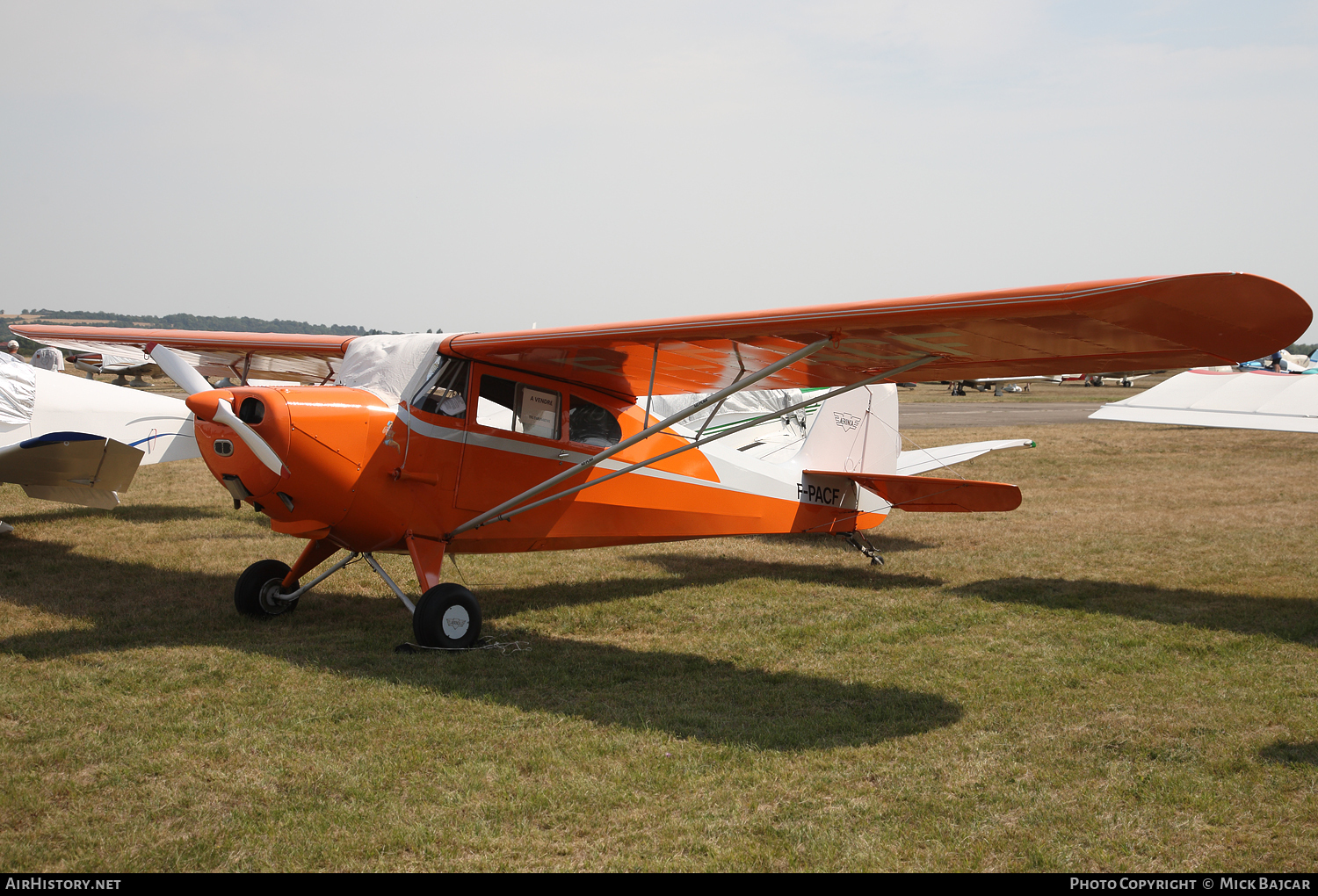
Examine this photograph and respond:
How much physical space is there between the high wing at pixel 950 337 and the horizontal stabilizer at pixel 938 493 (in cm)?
256

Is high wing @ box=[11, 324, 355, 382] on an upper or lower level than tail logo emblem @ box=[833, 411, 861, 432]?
upper

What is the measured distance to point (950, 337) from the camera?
5098 millimetres

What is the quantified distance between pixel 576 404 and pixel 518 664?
222 cm

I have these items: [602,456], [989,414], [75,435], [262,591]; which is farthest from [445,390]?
→ [989,414]

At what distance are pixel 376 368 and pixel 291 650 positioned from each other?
206cm

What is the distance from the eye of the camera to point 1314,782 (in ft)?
13.1

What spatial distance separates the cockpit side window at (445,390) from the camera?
6.38 meters

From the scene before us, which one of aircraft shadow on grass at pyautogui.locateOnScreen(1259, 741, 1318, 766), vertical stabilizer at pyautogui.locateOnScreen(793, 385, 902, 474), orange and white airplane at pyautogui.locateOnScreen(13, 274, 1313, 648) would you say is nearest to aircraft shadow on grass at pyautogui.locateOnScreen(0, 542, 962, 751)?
orange and white airplane at pyautogui.locateOnScreen(13, 274, 1313, 648)

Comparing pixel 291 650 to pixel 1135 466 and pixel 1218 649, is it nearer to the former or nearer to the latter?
pixel 1218 649

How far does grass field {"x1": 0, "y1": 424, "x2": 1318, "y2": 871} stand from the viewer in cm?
347

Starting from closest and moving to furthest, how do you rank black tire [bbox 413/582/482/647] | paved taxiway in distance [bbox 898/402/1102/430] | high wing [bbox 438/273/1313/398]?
1. high wing [bbox 438/273/1313/398]
2. black tire [bbox 413/582/482/647]
3. paved taxiway in distance [bbox 898/402/1102/430]

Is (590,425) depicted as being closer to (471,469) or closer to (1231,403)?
(471,469)

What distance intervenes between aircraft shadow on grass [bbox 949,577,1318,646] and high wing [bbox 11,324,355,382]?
6250 millimetres

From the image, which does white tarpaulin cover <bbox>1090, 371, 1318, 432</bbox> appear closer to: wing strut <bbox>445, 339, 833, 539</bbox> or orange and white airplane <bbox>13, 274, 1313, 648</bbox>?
orange and white airplane <bbox>13, 274, 1313, 648</bbox>
